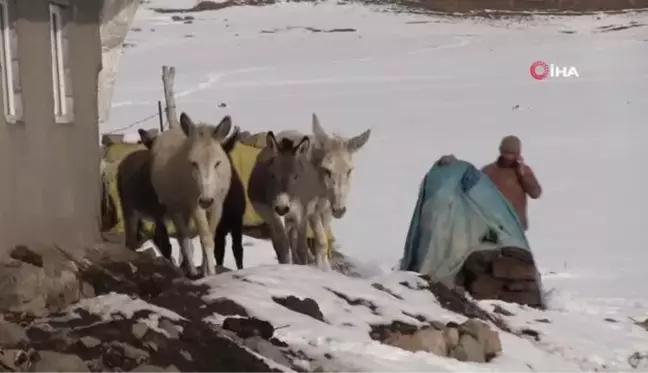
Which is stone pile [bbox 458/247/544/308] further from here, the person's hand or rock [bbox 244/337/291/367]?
rock [bbox 244/337/291/367]

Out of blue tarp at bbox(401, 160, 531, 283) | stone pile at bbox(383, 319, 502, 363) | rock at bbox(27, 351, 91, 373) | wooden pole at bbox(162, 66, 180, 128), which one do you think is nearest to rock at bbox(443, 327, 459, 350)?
stone pile at bbox(383, 319, 502, 363)

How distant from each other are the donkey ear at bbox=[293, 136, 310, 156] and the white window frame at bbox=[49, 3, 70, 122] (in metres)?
0.45

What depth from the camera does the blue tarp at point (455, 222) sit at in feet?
5.73

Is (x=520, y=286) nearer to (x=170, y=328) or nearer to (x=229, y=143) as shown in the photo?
(x=229, y=143)

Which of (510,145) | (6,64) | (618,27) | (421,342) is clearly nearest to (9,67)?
(6,64)

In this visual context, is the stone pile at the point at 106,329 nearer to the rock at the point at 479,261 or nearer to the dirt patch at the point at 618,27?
the rock at the point at 479,261

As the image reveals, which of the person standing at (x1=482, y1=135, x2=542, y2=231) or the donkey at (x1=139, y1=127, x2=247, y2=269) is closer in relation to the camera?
the donkey at (x1=139, y1=127, x2=247, y2=269)

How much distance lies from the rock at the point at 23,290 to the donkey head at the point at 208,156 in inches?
12.7

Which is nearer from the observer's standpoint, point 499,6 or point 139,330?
point 139,330

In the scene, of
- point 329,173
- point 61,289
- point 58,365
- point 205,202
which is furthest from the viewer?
point 329,173

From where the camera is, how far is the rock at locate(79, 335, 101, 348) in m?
1.23

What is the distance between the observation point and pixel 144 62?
1812 mm

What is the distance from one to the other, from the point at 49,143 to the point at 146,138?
8.4 inches

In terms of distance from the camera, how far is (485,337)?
5.00 feet
